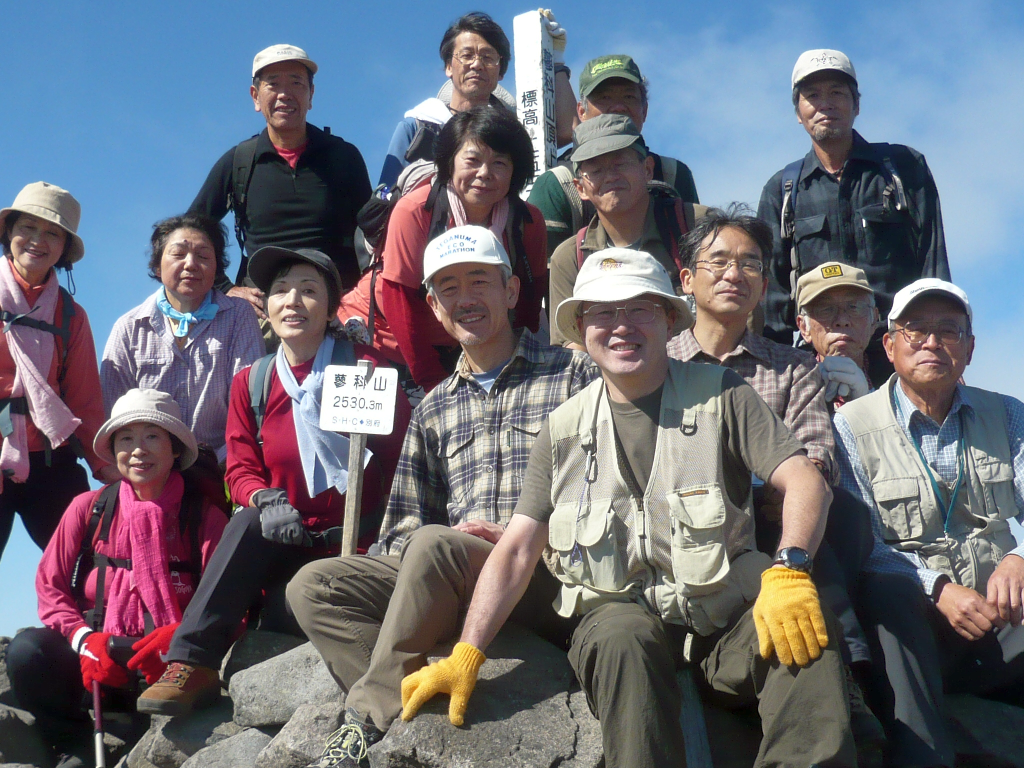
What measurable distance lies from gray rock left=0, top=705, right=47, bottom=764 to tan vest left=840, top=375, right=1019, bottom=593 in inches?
197

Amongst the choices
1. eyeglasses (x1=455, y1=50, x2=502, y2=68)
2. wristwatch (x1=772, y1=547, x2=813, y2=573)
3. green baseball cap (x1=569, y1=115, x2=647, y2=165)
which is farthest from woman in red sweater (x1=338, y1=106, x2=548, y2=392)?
wristwatch (x1=772, y1=547, x2=813, y2=573)

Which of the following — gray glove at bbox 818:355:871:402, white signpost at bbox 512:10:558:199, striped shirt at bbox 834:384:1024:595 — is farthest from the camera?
white signpost at bbox 512:10:558:199

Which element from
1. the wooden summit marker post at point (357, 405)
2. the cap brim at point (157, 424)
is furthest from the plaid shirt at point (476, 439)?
the cap brim at point (157, 424)

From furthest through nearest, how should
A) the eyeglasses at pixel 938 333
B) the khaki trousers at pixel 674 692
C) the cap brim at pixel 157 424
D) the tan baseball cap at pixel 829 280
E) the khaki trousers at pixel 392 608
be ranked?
the tan baseball cap at pixel 829 280 → the cap brim at pixel 157 424 → the eyeglasses at pixel 938 333 → the khaki trousers at pixel 392 608 → the khaki trousers at pixel 674 692

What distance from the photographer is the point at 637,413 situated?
4266mm

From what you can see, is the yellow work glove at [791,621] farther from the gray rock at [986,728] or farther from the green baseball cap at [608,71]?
the green baseball cap at [608,71]

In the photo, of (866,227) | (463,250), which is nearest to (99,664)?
(463,250)

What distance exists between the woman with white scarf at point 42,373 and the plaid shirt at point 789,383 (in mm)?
3886

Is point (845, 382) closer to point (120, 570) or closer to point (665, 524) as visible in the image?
point (665, 524)

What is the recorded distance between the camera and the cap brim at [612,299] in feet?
13.9

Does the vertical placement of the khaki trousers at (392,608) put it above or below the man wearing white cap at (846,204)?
below

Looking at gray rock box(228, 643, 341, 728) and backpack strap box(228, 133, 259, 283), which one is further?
backpack strap box(228, 133, 259, 283)

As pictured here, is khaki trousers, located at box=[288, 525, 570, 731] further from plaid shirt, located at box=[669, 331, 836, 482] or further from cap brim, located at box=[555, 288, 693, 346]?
plaid shirt, located at box=[669, 331, 836, 482]

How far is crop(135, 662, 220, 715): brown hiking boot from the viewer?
5.10 m
